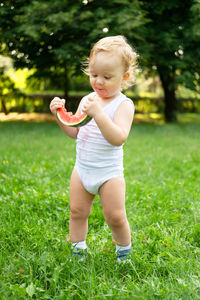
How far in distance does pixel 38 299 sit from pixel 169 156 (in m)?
5.16

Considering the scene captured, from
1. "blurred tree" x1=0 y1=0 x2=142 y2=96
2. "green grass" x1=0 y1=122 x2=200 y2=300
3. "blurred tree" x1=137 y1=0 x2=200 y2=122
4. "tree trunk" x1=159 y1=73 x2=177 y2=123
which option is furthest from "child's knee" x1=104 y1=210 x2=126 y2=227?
"tree trunk" x1=159 y1=73 x2=177 y2=123

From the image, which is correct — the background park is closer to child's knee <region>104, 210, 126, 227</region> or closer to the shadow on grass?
child's knee <region>104, 210, 126, 227</region>

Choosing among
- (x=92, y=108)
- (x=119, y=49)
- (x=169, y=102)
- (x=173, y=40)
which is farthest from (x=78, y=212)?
(x=169, y=102)

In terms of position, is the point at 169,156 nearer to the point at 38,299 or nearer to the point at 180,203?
the point at 180,203

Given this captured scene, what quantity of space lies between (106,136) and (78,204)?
650 millimetres

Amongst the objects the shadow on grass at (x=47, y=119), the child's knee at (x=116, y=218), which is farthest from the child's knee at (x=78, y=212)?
the shadow on grass at (x=47, y=119)

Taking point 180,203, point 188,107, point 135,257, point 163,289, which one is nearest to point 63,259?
point 135,257

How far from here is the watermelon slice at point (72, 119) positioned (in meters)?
2.18

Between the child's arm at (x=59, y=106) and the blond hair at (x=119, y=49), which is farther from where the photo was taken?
the child's arm at (x=59, y=106)

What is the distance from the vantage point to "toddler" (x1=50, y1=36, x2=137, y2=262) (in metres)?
2.19

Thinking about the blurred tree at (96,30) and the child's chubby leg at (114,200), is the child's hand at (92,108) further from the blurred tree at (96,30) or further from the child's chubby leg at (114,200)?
the blurred tree at (96,30)

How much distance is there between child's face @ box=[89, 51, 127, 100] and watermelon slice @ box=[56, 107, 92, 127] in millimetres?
246

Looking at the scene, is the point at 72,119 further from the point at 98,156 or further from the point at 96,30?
the point at 96,30

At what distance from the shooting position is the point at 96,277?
2.31m
